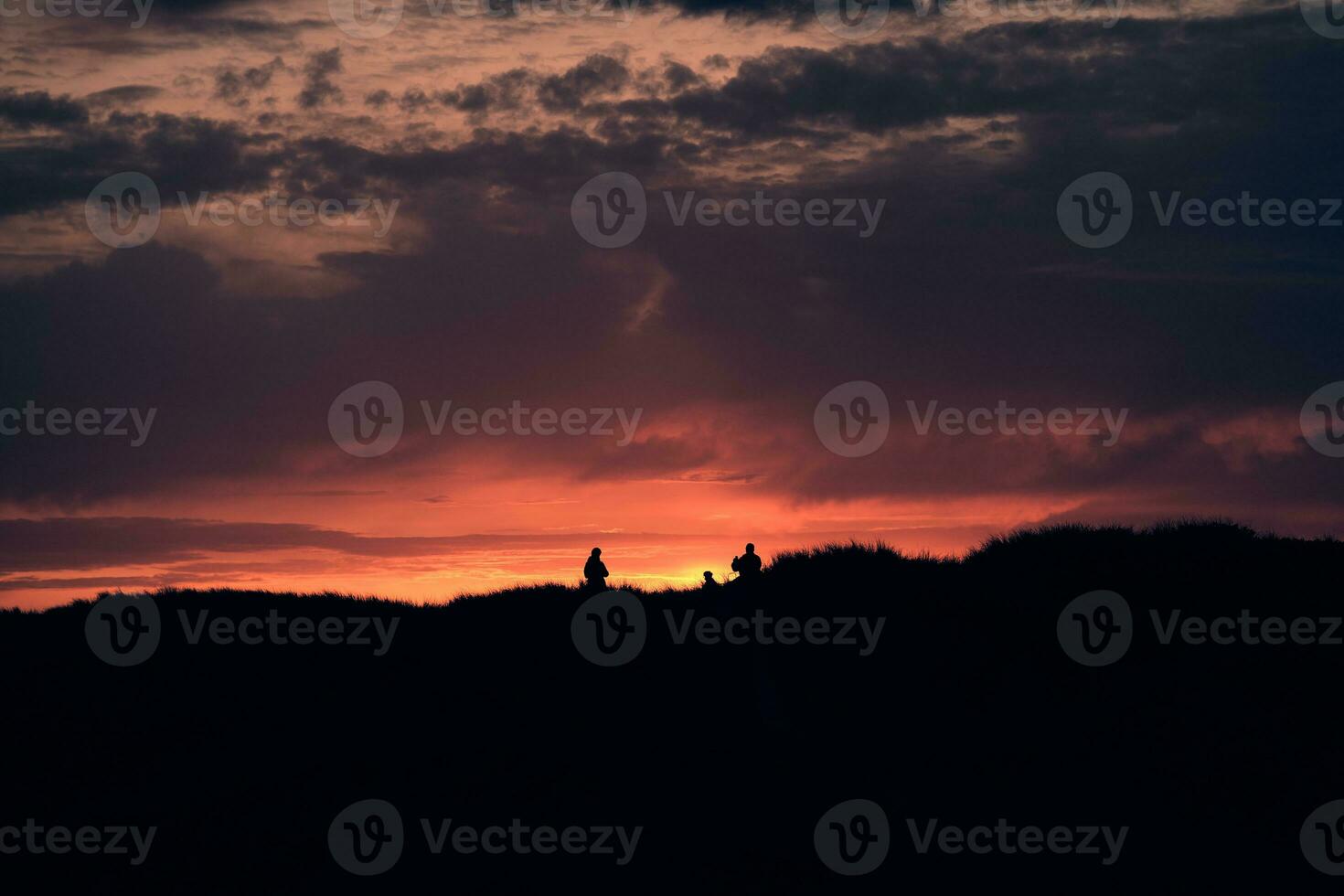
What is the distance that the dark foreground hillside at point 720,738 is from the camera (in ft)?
77.3

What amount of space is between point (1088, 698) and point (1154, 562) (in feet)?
30.4

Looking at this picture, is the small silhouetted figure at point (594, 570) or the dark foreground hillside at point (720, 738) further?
the small silhouetted figure at point (594, 570)

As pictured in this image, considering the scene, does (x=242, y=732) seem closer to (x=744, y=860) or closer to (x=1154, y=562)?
(x=744, y=860)

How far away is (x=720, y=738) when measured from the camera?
26.7 meters

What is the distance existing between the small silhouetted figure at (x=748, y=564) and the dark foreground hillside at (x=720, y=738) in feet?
1.96

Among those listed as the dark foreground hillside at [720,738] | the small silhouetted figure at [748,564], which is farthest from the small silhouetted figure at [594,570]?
the small silhouetted figure at [748,564]

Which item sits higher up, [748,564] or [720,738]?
[748,564]

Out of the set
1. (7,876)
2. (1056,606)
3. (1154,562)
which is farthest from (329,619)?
(1154,562)

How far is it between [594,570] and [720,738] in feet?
22.6

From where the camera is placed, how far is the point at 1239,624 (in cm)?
3297

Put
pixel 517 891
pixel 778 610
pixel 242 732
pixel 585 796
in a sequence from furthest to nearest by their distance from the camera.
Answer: pixel 778 610 < pixel 242 732 < pixel 585 796 < pixel 517 891

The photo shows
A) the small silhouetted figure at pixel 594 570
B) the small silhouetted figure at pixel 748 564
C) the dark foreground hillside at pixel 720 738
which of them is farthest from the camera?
the small silhouetted figure at pixel 594 570

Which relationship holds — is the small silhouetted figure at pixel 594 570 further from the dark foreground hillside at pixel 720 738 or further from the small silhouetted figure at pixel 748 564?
the small silhouetted figure at pixel 748 564

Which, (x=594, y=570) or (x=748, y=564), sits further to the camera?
(x=594, y=570)
